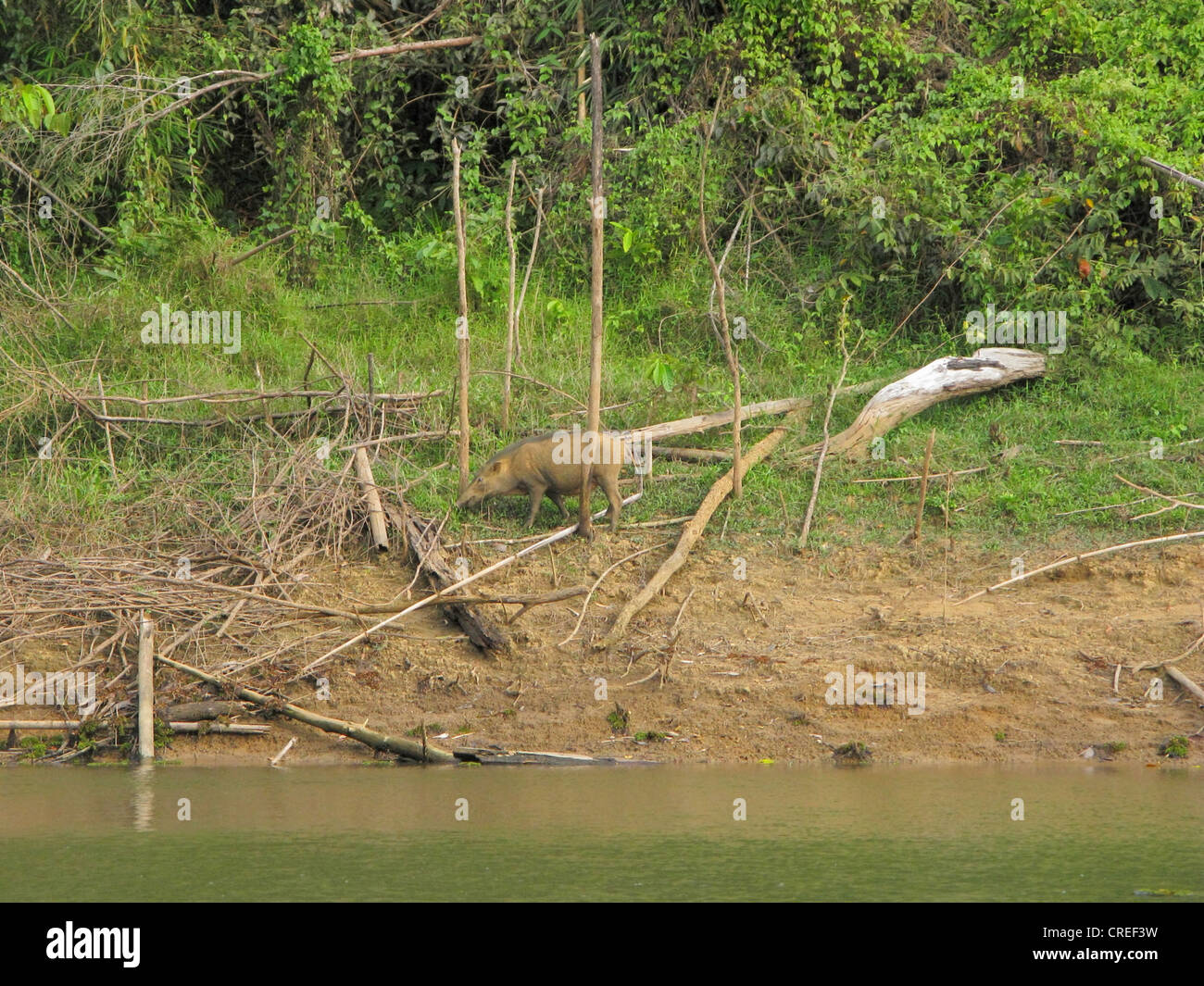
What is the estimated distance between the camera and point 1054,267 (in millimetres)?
11695

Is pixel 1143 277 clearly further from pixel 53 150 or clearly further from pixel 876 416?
pixel 53 150

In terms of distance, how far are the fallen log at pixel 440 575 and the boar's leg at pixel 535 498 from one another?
2.25 feet

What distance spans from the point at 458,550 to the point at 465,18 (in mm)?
7088

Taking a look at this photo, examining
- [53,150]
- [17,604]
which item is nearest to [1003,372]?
[17,604]

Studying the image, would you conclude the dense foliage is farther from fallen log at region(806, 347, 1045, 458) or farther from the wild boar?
the wild boar

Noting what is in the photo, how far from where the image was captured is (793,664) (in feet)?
26.7
